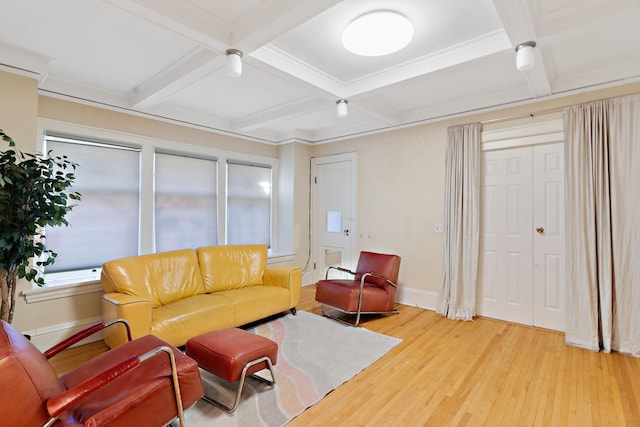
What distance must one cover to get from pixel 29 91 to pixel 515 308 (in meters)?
5.36

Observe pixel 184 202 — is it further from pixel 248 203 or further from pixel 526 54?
pixel 526 54

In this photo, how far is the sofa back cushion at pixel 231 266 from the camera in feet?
12.4

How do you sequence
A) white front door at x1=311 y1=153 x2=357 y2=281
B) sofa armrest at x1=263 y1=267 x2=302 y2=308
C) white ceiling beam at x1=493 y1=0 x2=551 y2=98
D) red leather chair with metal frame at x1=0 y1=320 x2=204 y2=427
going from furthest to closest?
1. white front door at x1=311 y1=153 x2=357 y2=281
2. sofa armrest at x1=263 y1=267 x2=302 y2=308
3. white ceiling beam at x1=493 y1=0 x2=551 y2=98
4. red leather chair with metal frame at x1=0 y1=320 x2=204 y2=427

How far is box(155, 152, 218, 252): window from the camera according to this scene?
4121 millimetres

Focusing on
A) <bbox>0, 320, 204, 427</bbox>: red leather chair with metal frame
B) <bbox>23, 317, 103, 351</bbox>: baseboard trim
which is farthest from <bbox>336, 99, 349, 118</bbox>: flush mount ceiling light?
<bbox>23, 317, 103, 351</bbox>: baseboard trim

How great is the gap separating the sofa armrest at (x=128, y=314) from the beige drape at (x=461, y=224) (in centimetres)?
328

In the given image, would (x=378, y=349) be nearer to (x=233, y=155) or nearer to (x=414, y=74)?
(x=414, y=74)

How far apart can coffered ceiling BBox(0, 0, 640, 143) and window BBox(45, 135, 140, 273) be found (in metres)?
0.54

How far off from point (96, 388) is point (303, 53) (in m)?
2.61

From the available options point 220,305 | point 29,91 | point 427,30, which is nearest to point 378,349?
point 220,305

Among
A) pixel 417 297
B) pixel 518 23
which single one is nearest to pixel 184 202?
pixel 417 297

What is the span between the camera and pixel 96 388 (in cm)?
141

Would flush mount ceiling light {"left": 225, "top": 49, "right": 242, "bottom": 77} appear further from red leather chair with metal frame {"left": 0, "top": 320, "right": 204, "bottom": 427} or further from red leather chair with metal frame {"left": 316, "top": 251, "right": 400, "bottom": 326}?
red leather chair with metal frame {"left": 316, "top": 251, "right": 400, "bottom": 326}

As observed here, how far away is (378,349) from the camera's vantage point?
3047mm
